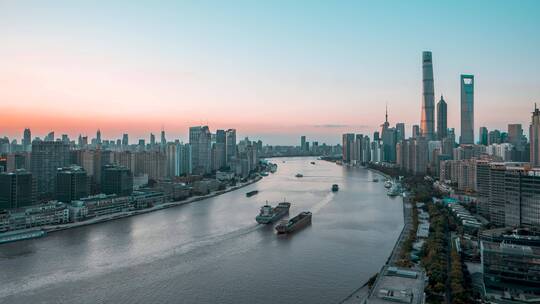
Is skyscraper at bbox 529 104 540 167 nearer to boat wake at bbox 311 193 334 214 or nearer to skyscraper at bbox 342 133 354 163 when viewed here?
boat wake at bbox 311 193 334 214

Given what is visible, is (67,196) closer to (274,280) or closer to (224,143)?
(274,280)

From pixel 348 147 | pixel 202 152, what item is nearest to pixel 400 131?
pixel 348 147

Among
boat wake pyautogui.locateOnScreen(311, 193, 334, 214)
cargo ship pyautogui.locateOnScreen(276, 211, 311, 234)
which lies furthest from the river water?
boat wake pyautogui.locateOnScreen(311, 193, 334, 214)

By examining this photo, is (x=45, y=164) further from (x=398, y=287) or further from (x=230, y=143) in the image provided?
(x=230, y=143)

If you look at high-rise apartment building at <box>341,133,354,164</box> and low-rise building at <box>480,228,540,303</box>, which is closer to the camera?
low-rise building at <box>480,228,540,303</box>

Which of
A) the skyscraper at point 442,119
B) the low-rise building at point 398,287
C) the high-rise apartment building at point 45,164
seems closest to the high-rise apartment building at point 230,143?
the high-rise apartment building at point 45,164

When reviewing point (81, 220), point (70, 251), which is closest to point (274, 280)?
point (70, 251)
